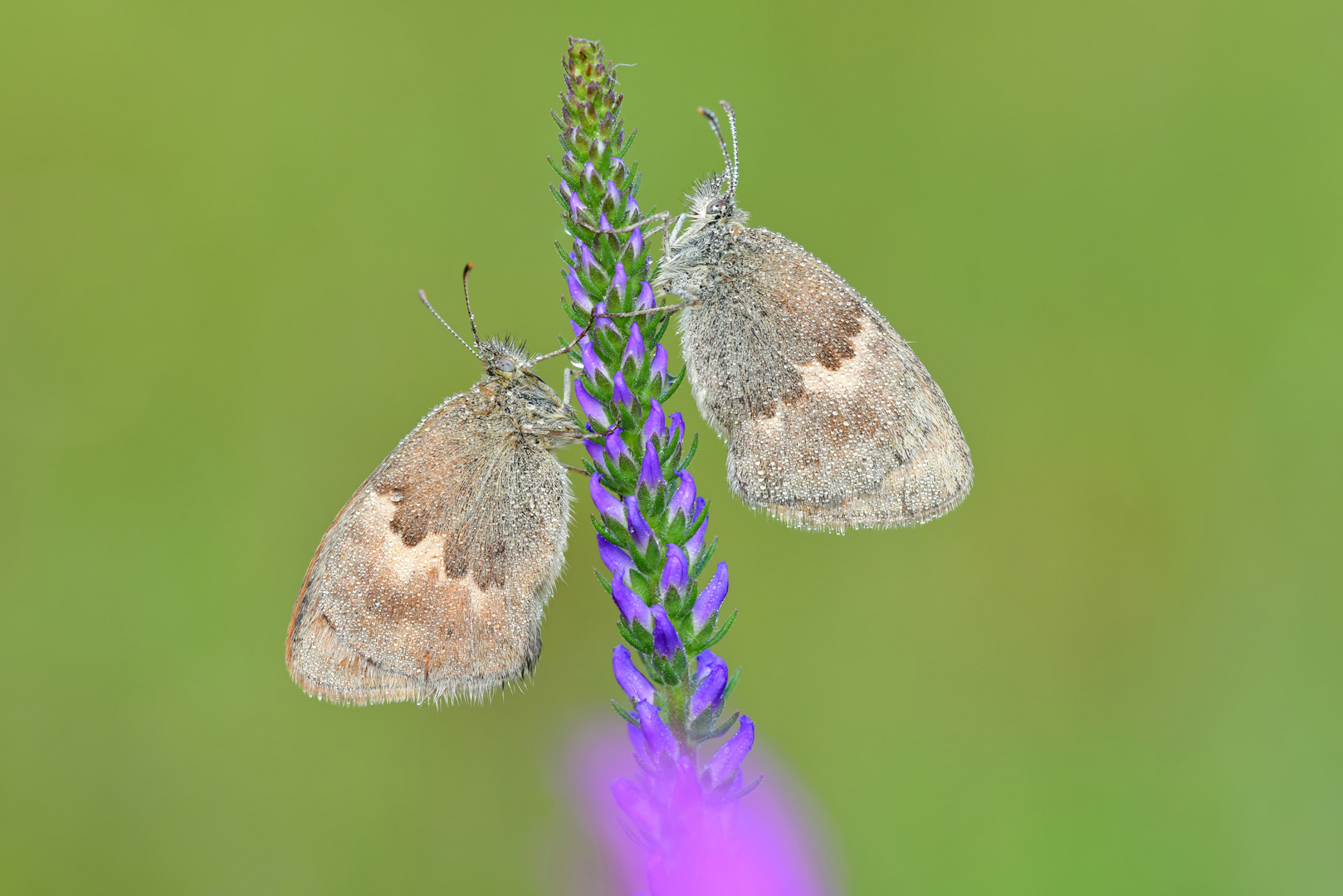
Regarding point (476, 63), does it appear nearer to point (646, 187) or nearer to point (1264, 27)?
point (646, 187)

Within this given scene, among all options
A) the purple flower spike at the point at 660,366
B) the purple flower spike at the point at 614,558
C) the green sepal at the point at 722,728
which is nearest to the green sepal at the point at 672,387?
the purple flower spike at the point at 660,366

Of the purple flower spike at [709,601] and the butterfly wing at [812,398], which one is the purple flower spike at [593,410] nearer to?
the purple flower spike at [709,601]

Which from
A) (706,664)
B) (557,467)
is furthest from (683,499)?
(557,467)

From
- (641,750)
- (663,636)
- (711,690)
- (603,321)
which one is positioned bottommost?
(641,750)

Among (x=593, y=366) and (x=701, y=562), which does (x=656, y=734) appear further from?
(x=593, y=366)

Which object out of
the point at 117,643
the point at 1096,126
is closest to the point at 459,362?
the point at 117,643
